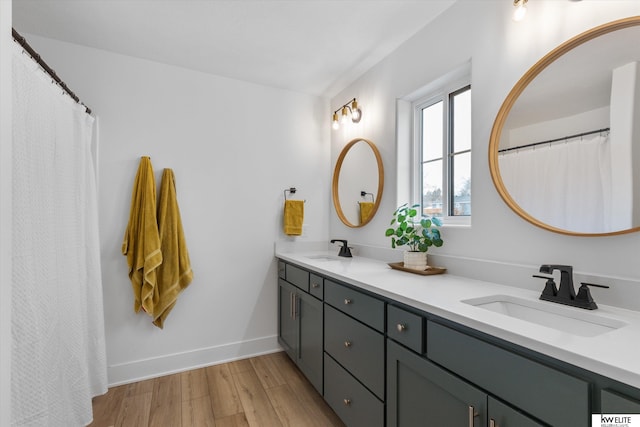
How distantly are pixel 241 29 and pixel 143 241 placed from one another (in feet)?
5.14

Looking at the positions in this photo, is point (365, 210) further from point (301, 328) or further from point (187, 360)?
point (187, 360)

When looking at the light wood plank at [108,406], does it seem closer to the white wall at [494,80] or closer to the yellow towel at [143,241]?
the yellow towel at [143,241]

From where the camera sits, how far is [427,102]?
81.7 inches

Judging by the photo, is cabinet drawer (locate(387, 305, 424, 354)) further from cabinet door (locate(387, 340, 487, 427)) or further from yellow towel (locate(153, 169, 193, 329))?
yellow towel (locate(153, 169, 193, 329))

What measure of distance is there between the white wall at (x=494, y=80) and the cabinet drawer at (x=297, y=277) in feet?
2.32

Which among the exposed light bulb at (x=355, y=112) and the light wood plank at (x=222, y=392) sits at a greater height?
the exposed light bulb at (x=355, y=112)

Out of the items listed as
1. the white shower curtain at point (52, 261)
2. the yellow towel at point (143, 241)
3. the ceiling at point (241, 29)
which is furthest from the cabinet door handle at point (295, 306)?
the ceiling at point (241, 29)

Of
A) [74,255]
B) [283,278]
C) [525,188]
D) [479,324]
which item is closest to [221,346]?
[283,278]

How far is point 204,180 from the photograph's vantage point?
99.9 inches

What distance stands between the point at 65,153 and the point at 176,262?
0.99 m

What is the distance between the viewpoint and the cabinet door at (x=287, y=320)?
238cm

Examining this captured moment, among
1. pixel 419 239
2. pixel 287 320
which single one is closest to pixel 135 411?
pixel 287 320

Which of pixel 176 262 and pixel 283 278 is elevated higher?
pixel 176 262

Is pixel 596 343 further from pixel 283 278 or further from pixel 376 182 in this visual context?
pixel 283 278
